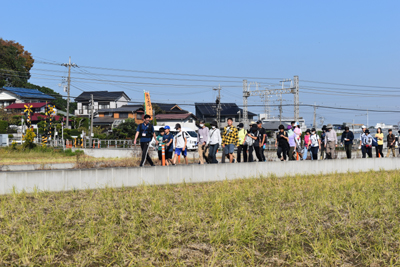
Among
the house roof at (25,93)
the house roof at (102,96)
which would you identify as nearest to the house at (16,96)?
the house roof at (25,93)

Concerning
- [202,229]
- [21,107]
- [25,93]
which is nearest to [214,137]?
[202,229]

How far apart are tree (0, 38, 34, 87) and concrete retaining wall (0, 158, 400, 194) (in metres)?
59.7

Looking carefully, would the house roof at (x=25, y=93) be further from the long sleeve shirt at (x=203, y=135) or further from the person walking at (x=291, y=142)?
the long sleeve shirt at (x=203, y=135)

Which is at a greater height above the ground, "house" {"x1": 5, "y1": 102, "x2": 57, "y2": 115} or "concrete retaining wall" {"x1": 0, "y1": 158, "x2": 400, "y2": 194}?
"house" {"x1": 5, "y1": 102, "x2": 57, "y2": 115}

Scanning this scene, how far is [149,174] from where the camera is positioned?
400 inches

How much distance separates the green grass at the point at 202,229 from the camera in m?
4.32

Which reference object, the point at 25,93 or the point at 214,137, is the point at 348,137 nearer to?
the point at 214,137

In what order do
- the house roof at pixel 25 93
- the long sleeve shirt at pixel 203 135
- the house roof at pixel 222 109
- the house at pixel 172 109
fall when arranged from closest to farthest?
the long sleeve shirt at pixel 203 135 < the house roof at pixel 25 93 < the house at pixel 172 109 < the house roof at pixel 222 109

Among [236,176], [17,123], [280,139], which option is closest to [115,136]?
[17,123]

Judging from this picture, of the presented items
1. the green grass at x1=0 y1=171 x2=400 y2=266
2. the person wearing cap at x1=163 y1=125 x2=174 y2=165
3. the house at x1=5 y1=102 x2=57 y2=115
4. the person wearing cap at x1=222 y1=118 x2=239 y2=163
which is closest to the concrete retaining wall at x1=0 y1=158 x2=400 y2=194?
the green grass at x1=0 y1=171 x2=400 y2=266

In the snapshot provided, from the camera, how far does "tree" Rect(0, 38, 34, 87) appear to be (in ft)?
214

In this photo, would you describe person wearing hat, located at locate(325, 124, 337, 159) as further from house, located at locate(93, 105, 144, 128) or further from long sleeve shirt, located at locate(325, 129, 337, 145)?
house, located at locate(93, 105, 144, 128)

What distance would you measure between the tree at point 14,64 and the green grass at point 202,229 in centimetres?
6308

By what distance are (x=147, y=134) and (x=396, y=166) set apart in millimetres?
9179
